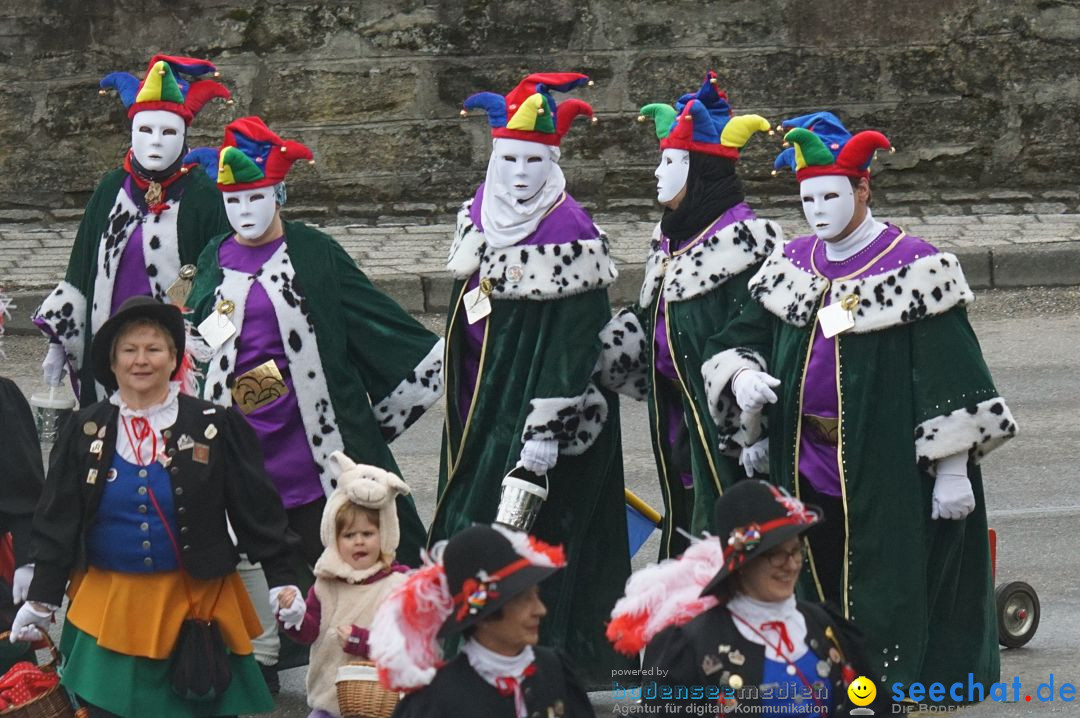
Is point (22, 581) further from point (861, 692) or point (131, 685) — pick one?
point (861, 692)

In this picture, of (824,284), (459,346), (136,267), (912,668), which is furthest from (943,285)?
(136,267)

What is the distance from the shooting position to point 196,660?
6.19m

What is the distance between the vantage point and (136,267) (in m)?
8.56

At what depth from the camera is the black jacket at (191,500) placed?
20.2 ft

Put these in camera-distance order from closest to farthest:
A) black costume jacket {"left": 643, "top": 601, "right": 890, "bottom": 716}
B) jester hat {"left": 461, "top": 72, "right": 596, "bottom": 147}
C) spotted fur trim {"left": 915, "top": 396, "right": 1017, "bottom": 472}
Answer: black costume jacket {"left": 643, "top": 601, "right": 890, "bottom": 716}, spotted fur trim {"left": 915, "top": 396, "right": 1017, "bottom": 472}, jester hat {"left": 461, "top": 72, "right": 596, "bottom": 147}

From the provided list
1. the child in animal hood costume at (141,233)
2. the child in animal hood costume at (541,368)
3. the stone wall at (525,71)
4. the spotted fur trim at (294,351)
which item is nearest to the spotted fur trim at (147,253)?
the child in animal hood costume at (141,233)

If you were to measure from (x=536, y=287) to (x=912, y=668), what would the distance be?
1.77 metres

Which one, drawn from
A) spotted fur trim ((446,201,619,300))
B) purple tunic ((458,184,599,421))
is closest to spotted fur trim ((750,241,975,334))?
spotted fur trim ((446,201,619,300))

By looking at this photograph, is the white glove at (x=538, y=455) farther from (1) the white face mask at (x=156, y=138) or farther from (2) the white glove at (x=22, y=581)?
(1) the white face mask at (x=156, y=138)

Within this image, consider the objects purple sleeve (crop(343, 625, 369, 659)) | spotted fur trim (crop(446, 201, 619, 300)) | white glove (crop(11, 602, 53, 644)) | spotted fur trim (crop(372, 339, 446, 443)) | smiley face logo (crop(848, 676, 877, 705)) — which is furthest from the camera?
spotted fur trim (crop(372, 339, 446, 443))

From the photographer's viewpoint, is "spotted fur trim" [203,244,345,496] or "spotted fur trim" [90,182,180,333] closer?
"spotted fur trim" [203,244,345,496]

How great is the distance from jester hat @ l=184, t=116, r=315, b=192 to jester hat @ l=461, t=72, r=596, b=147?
2.31ft

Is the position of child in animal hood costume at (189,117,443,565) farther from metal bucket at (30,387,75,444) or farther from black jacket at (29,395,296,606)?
black jacket at (29,395,296,606)

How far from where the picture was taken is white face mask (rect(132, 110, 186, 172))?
8578 millimetres
